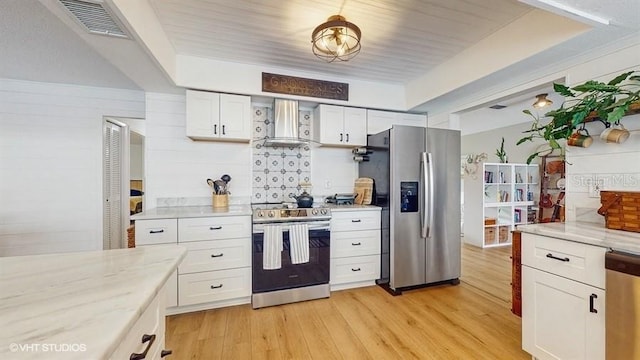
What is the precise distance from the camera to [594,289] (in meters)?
1.41

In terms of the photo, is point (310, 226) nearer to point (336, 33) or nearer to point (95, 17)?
point (336, 33)

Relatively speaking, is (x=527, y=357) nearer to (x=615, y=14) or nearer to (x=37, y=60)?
(x=615, y=14)

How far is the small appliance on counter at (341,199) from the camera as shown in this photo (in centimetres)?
343

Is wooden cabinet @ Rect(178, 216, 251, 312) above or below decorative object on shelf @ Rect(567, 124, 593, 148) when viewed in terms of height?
below

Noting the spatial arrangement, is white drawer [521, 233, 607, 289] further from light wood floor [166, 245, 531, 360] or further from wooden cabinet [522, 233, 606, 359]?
light wood floor [166, 245, 531, 360]

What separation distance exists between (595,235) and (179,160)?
142 inches

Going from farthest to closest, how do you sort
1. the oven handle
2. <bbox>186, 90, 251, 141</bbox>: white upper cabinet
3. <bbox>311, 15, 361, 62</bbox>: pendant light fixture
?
<bbox>186, 90, 251, 141</bbox>: white upper cabinet, the oven handle, <bbox>311, 15, 361, 62</bbox>: pendant light fixture

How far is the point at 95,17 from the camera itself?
1.60m

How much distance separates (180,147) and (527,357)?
366cm

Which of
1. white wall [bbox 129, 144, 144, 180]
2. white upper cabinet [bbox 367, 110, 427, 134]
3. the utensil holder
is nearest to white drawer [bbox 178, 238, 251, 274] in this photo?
the utensil holder

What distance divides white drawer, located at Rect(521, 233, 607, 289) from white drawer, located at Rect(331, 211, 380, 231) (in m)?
1.48

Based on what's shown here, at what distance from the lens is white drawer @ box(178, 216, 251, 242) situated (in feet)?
7.97

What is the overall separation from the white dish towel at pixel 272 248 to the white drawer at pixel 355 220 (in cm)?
63

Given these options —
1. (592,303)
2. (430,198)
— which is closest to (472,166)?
(430,198)
